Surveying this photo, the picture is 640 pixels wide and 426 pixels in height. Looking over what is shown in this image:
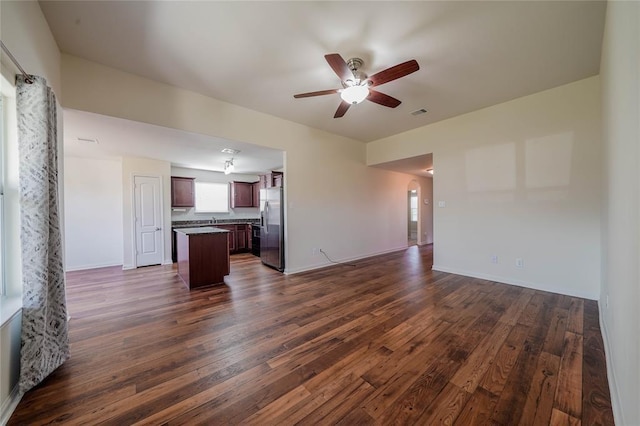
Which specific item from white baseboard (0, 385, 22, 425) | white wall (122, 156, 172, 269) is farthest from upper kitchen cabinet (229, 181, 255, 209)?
white baseboard (0, 385, 22, 425)

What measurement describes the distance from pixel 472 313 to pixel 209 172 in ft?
22.3

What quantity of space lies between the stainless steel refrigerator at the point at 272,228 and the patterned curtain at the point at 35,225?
10.1 ft

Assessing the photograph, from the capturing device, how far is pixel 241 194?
23.9 ft

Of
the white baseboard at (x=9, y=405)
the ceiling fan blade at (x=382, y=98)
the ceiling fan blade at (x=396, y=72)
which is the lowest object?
the white baseboard at (x=9, y=405)

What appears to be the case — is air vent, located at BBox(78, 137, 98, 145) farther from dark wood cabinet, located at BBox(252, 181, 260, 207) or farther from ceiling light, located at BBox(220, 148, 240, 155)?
dark wood cabinet, located at BBox(252, 181, 260, 207)

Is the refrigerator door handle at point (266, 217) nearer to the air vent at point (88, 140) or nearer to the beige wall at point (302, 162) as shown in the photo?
the beige wall at point (302, 162)

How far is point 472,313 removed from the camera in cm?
267

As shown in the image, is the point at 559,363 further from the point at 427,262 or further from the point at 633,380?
the point at 427,262

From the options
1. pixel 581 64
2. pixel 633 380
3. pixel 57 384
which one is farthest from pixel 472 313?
pixel 57 384

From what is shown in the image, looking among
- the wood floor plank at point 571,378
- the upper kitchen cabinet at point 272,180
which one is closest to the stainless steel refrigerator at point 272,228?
the upper kitchen cabinet at point 272,180

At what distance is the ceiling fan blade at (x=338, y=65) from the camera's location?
1.98 metres

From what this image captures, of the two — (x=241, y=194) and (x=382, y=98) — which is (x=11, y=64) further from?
(x=241, y=194)

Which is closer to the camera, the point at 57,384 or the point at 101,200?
the point at 57,384

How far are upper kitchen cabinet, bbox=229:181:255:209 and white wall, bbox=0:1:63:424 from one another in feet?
17.1
